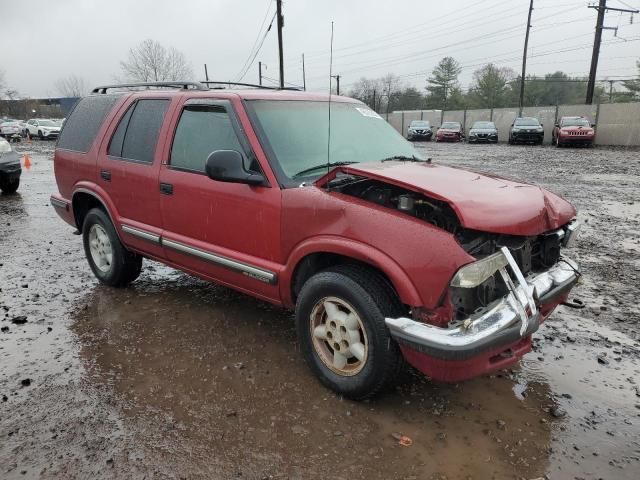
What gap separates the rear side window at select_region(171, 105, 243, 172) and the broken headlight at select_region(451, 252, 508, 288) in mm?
1793

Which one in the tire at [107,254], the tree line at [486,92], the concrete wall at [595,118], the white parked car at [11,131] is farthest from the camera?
the tree line at [486,92]

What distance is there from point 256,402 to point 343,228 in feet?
3.97

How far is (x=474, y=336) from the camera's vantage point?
2.45 metres

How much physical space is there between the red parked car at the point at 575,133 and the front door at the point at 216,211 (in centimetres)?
2478

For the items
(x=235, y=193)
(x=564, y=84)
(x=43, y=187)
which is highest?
(x=564, y=84)

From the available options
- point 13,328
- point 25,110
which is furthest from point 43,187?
point 25,110

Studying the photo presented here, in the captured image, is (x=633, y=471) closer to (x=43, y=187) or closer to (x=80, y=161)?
(x=80, y=161)

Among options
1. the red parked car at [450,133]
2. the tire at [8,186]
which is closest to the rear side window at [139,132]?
the tire at [8,186]

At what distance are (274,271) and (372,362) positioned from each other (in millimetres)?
923

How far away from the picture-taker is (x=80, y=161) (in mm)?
4910

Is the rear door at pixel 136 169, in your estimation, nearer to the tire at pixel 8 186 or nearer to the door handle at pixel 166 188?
the door handle at pixel 166 188

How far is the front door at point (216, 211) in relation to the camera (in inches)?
130

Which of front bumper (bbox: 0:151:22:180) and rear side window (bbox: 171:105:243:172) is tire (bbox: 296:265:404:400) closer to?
rear side window (bbox: 171:105:243:172)

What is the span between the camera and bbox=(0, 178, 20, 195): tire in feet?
36.0
